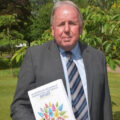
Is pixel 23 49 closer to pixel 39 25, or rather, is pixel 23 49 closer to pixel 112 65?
pixel 112 65

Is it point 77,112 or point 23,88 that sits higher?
point 23,88

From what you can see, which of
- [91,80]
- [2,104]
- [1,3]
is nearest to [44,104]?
[91,80]

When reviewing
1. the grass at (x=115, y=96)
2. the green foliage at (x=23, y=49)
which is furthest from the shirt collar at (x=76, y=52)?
the grass at (x=115, y=96)

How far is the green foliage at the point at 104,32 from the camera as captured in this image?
180 inches

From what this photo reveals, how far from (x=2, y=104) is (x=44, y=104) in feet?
29.6

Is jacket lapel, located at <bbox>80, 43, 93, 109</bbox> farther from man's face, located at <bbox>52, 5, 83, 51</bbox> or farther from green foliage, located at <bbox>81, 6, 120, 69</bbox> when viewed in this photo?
green foliage, located at <bbox>81, 6, 120, 69</bbox>

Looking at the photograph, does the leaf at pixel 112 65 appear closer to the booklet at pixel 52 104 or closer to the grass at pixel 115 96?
the booklet at pixel 52 104

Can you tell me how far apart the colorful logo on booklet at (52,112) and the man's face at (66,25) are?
0.44 metres

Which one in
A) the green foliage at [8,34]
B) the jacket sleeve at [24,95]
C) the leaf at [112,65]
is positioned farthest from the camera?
the green foliage at [8,34]

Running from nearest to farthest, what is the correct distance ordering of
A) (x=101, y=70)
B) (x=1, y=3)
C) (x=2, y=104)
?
(x=101, y=70)
(x=2, y=104)
(x=1, y=3)

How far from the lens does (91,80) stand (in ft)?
6.89

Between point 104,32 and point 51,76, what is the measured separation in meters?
2.92

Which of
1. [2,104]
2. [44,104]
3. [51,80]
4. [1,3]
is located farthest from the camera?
[1,3]

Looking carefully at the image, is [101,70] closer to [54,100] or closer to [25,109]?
[54,100]
